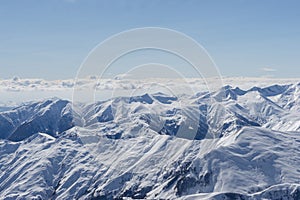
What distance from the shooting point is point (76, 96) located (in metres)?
100

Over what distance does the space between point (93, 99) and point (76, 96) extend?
7.34 m

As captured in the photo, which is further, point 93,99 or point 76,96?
point 93,99

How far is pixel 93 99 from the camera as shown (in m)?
107
